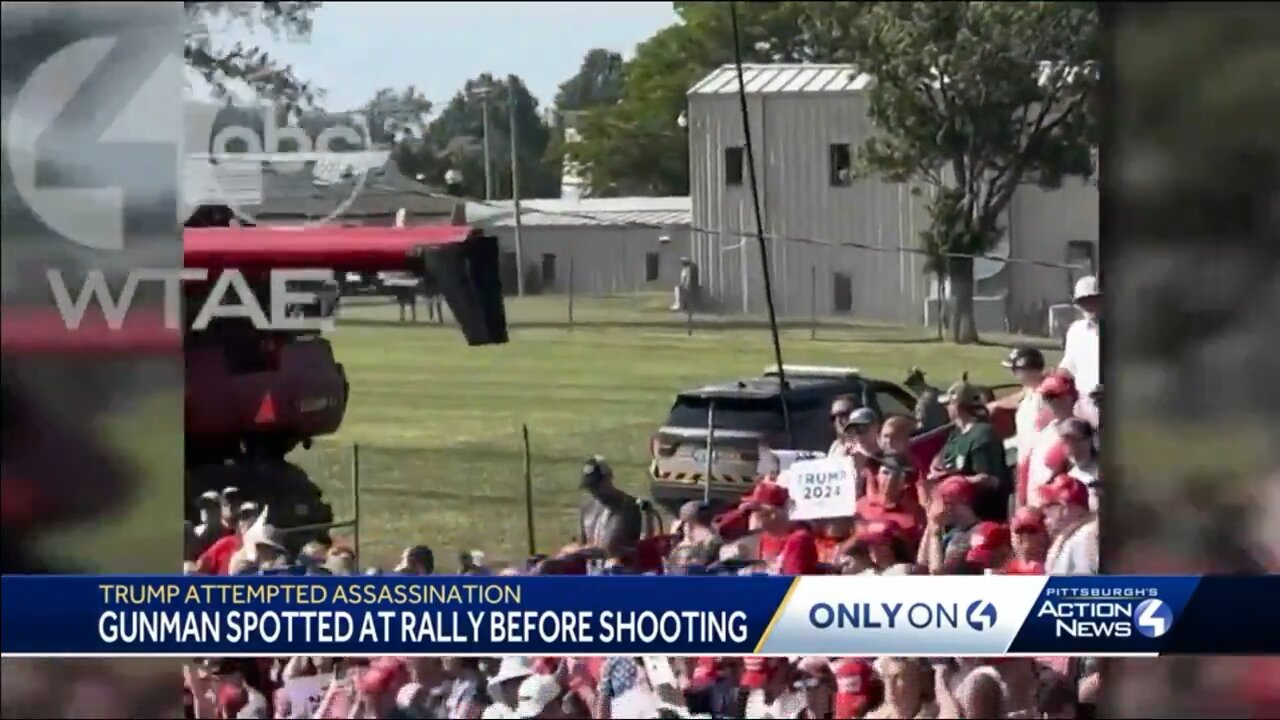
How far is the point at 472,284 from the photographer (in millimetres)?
3697

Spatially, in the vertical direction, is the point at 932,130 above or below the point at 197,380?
above

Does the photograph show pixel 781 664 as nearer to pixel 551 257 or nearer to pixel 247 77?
pixel 551 257

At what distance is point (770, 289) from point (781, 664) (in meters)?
0.75

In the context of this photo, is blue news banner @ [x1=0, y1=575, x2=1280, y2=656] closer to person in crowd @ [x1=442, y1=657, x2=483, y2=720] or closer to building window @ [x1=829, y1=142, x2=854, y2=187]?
person in crowd @ [x1=442, y1=657, x2=483, y2=720]

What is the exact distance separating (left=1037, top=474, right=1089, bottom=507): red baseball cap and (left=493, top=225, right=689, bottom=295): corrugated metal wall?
2.68 feet

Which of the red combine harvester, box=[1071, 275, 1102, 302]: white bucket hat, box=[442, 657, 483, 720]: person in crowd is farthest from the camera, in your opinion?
box=[442, 657, 483, 720]: person in crowd

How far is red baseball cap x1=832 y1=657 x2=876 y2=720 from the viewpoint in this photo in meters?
3.72

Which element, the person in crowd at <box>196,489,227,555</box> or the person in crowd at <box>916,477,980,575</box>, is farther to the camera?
the person in crowd at <box>196,489,227,555</box>

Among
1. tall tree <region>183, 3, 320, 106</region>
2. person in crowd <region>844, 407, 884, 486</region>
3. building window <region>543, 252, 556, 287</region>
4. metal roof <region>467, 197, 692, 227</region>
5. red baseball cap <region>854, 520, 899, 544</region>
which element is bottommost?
red baseball cap <region>854, 520, 899, 544</region>

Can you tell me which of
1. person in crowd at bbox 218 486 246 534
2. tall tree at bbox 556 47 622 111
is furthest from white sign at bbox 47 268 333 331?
tall tree at bbox 556 47 622 111

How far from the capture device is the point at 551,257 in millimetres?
3703

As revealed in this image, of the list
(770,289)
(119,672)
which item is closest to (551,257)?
(770,289)

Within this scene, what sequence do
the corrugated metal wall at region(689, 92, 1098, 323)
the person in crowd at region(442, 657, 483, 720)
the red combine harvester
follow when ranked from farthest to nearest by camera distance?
the person in crowd at region(442, 657, 483, 720) < the red combine harvester < the corrugated metal wall at region(689, 92, 1098, 323)

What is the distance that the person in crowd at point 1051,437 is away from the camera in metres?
3.53
